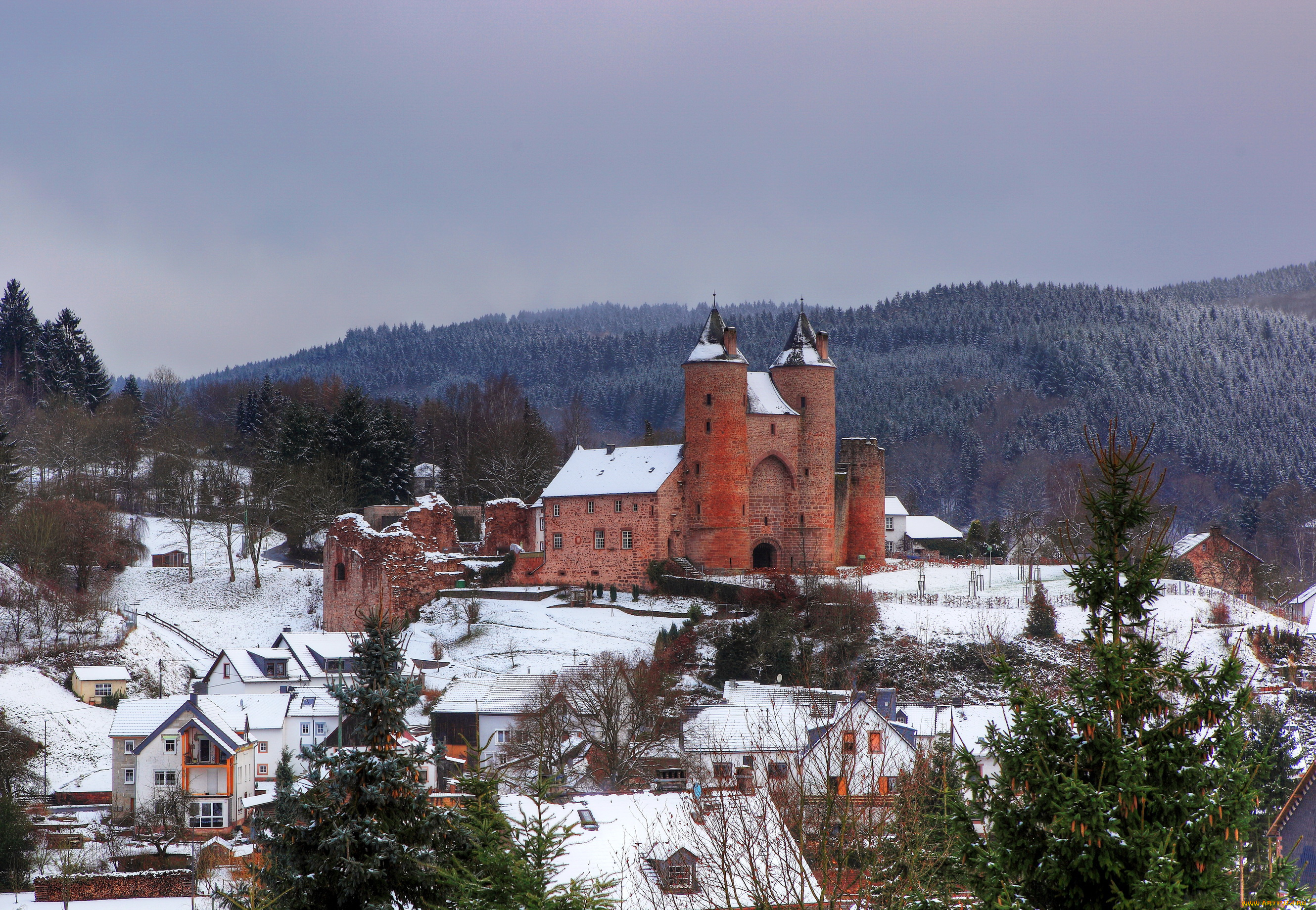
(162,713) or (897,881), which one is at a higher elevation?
(897,881)

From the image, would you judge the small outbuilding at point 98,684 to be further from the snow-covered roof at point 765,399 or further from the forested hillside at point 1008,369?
the forested hillside at point 1008,369

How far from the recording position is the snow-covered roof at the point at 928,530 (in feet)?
245

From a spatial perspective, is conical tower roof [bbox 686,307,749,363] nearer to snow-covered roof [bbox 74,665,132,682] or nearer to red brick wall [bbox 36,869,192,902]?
snow-covered roof [bbox 74,665,132,682]

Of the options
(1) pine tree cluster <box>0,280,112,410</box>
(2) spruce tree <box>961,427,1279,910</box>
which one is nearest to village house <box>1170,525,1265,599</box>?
(2) spruce tree <box>961,427,1279,910</box>

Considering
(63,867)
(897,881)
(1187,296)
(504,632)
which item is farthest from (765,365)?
(897,881)

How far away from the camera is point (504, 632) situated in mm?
47750

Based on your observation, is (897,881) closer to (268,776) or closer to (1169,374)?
(268,776)

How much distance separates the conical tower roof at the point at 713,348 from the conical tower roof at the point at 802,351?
2.15m

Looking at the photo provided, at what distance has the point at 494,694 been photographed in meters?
39.3

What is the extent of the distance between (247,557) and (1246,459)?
83643 millimetres

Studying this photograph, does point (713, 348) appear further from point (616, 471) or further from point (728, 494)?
point (616, 471)

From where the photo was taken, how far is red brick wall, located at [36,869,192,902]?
27062 mm

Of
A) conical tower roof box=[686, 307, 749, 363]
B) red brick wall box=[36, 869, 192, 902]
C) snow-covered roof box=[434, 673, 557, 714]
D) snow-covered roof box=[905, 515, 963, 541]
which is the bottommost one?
red brick wall box=[36, 869, 192, 902]

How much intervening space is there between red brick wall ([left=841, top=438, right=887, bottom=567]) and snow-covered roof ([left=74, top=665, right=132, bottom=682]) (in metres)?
28.1
